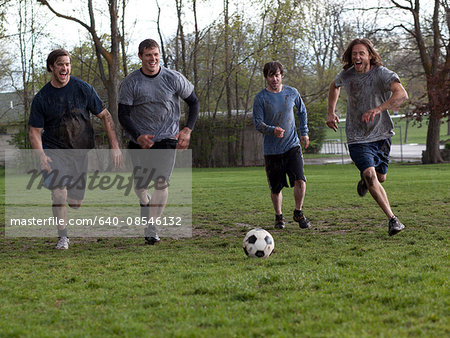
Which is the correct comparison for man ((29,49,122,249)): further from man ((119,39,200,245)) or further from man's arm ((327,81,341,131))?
man's arm ((327,81,341,131))

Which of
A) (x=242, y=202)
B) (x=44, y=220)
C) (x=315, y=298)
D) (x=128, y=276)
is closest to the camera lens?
(x=315, y=298)

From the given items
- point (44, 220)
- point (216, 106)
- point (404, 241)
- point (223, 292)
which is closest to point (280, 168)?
point (404, 241)

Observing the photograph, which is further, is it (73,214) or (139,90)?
(73,214)

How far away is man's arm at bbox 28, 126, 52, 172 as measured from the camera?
19.7ft

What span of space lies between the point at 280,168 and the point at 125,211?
374 centimetres

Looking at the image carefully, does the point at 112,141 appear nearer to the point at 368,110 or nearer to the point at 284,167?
the point at 284,167

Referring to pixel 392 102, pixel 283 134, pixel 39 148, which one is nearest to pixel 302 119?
pixel 283 134

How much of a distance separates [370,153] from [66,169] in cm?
337

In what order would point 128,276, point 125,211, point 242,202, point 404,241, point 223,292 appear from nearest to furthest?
point 223,292 → point 128,276 → point 404,241 → point 125,211 → point 242,202

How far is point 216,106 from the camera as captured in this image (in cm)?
2970

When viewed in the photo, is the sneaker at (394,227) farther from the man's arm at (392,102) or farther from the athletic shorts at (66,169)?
the athletic shorts at (66,169)

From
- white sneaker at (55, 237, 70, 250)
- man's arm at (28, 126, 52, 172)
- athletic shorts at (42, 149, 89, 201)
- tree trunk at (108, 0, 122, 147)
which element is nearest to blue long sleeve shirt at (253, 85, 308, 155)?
athletic shorts at (42, 149, 89, 201)

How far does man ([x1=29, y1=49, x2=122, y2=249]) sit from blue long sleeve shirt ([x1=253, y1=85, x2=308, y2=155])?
190 centimetres

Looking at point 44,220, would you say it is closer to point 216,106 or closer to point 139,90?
point 139,90
